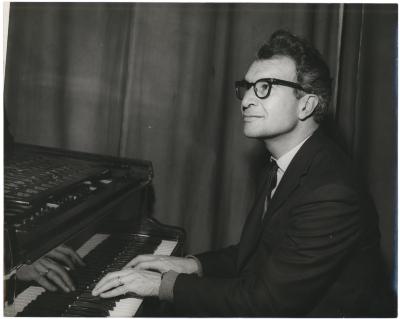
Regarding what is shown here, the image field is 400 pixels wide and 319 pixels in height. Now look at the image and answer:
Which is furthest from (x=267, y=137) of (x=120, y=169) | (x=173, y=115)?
(x=173, y=115)

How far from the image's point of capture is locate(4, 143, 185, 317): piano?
1.31 metres

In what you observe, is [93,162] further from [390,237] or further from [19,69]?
[390,237]

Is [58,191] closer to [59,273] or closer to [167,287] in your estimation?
[59,273]

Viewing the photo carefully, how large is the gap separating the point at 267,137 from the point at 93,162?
949mm

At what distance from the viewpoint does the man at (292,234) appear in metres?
1.62

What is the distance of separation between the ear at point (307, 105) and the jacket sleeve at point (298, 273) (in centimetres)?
47

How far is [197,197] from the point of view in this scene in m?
3.21

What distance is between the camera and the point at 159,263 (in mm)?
1859

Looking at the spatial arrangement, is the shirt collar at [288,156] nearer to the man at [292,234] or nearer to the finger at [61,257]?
the man at [292,234]

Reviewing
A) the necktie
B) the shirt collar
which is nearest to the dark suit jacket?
the shirt collar

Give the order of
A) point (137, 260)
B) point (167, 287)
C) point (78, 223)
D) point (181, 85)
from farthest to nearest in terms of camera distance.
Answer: point (181, 85), point (137, 260), point (167, 287), point (78, 223)

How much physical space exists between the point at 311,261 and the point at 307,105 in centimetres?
74

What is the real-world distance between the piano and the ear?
0.83 meters

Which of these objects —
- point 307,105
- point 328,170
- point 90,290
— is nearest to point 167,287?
point 90,290
